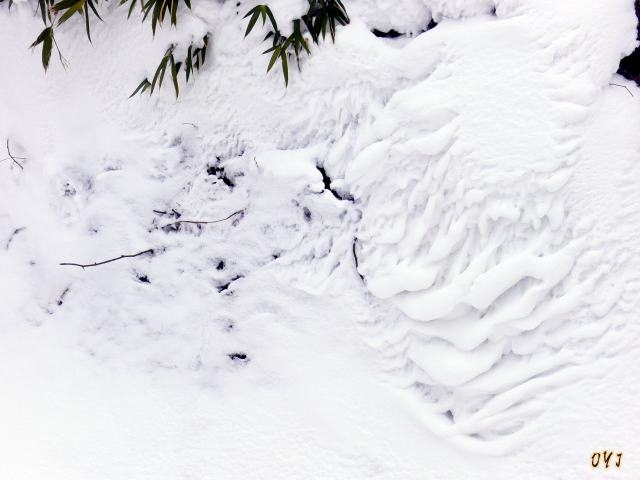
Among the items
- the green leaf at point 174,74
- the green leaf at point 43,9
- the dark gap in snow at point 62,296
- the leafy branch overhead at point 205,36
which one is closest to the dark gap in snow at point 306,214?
the leafy branch overhead at point 205,36

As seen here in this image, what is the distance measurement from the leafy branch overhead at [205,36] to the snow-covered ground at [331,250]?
4cm

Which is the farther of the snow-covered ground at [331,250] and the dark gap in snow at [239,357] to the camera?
the dark gap in snow at [239,357]

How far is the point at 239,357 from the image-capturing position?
1.38 meters

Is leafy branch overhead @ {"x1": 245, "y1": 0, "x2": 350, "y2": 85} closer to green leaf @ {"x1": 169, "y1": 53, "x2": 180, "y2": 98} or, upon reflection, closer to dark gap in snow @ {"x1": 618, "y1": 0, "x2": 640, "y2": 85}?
green leaf @ {"x1": 169, "y1": 53, "x2": 180, "y2": 98}

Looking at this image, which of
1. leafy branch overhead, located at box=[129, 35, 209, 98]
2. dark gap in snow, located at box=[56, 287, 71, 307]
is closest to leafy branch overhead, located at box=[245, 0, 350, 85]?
leafy branch overhead, located at box=[129, 35, 209, 98]

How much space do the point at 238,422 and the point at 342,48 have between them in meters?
0.88

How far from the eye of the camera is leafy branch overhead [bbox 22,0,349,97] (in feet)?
4.21

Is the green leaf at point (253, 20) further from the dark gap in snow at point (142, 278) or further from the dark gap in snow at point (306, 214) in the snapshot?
the dark gap in snow at point (142, 278)

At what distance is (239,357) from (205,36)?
76cm

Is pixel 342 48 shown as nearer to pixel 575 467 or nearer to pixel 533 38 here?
pixel 533 38

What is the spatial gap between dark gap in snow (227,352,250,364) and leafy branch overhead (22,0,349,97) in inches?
24.6

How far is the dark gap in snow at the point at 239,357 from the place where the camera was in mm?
1380
